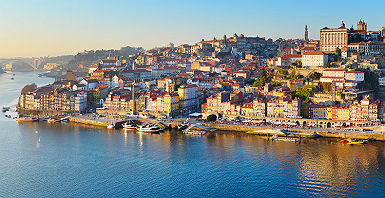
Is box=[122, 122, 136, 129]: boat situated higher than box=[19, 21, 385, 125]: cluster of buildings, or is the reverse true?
box=[19, 21, 385, 125]: cluster of buildings

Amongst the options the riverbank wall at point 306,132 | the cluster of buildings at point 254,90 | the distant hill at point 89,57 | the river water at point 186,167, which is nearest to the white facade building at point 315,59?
the cluster of buildings at point 254,90

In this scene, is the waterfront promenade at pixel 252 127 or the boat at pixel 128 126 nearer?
the waterfront promenade at pixel 252 127

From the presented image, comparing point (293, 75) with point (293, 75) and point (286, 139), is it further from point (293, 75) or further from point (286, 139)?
point (286, 139)

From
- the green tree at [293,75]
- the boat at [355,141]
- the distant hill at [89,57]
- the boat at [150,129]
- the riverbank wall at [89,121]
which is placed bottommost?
the boat at [355,141]

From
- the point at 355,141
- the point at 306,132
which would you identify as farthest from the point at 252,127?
the point at 355,141

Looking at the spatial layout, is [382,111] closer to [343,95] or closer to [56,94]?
[343,95]

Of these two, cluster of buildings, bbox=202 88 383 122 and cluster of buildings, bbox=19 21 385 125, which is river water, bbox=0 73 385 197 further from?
cluster of buildings, bbox=19 21 385 125

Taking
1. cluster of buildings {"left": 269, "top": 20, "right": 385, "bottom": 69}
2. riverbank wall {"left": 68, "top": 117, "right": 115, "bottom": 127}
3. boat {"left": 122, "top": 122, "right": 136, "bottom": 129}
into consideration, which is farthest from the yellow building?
cluster of buildings {"left": 269, "top": 20, "right": 385, "bottom": 69}

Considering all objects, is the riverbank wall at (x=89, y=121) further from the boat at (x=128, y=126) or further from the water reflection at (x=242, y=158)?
the water reflection at (x=242, y=158)
